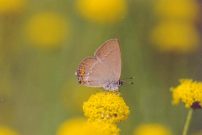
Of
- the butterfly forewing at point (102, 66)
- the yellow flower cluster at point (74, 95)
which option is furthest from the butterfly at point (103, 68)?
the yellow flower cluster at point (74, 95)

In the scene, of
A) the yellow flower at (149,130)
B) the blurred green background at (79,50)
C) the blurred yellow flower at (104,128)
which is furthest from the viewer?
the blurred green background at (79,50)

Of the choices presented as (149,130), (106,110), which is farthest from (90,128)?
(149,130)

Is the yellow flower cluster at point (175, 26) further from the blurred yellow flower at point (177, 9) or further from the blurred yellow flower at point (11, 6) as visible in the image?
the blurred yellow flower at point (11, 6)

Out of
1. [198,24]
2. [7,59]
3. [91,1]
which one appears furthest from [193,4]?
[7,59]

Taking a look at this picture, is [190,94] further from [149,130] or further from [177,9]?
[177,9]

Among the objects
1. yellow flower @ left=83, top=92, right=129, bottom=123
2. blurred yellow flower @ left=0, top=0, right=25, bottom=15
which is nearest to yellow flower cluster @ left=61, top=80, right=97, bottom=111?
blurred yellow flower @ left=0, top=0, right=25, bottom=15

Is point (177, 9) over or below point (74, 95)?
over
